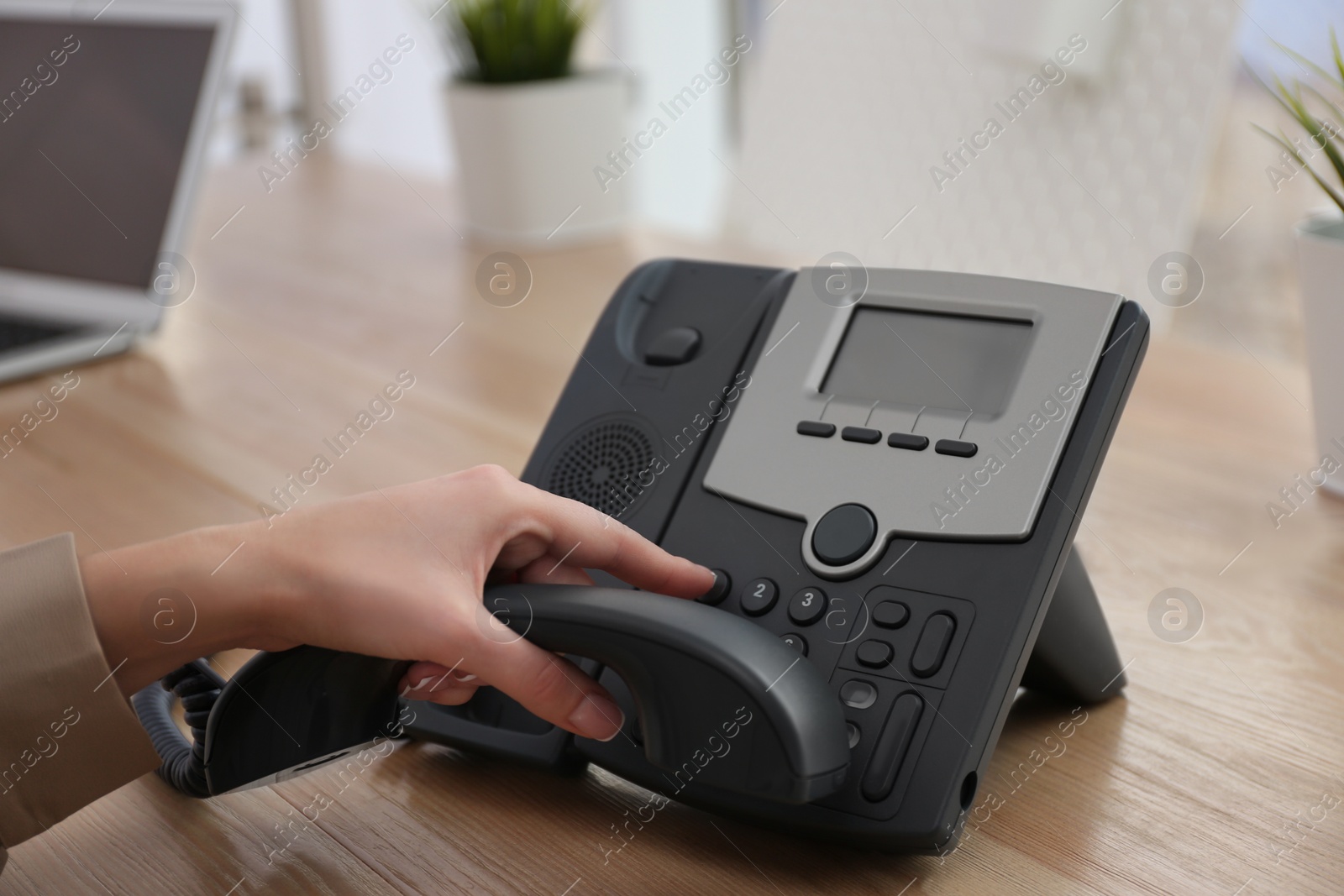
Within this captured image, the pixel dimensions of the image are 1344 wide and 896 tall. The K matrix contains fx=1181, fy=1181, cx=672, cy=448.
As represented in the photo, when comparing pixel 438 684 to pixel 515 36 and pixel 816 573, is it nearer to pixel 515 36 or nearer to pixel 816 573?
pixel 816 573

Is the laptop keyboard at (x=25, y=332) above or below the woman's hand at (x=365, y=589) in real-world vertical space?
below

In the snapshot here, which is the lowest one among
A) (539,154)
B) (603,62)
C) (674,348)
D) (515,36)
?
(674,348)

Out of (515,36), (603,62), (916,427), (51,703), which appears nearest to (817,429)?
(916,427)

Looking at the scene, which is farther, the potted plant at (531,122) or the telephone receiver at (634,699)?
the potted plant at (531,122)

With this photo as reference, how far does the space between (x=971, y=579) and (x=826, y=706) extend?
3.2 inches

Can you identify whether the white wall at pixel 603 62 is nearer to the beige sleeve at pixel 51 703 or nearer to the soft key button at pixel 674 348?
the soft key button at pixel 674 348

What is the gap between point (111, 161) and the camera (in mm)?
1117

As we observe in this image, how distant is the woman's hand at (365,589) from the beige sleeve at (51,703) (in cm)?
1

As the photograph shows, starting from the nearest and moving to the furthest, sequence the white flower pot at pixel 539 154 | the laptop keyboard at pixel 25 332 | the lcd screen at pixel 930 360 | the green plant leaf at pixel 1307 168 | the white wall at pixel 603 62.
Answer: the lcd screen at pixel 930 360 → the green plant leaf at pixel 1307 168 → the laptop keyboard at pixel 25 332 → the white flower pot at pixel 539 154 → the white wall at pixel 603 62

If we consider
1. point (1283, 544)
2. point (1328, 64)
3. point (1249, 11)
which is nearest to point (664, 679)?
point (1283, 544)

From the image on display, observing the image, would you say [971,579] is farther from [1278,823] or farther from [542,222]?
[542,222]

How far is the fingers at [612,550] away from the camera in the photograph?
1.50 feet

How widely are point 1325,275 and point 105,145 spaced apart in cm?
103

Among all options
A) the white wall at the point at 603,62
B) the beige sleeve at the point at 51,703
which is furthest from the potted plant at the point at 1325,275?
the white wall at the point at 603,62
